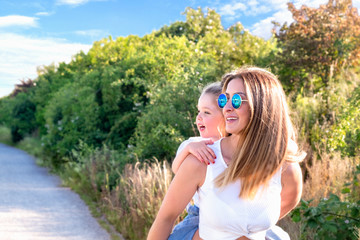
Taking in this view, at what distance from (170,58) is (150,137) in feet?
A: 11.6

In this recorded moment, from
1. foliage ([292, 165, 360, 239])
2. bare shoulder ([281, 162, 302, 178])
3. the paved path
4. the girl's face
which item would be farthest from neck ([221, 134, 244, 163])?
the paved path

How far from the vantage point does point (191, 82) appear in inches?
320

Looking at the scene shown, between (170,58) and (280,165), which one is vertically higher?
(170,58)

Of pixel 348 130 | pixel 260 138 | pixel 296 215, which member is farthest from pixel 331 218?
pixel 348 130

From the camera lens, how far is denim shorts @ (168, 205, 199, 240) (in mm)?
1969

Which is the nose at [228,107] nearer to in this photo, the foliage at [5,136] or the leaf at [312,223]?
the leaf at [312,223]

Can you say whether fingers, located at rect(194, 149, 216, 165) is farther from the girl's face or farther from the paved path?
the paved path

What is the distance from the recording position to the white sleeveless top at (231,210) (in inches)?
67.9

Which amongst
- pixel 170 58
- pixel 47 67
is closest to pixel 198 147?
pixel 170 58

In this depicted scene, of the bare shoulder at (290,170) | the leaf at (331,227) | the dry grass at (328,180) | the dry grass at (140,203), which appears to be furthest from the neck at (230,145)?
the dry grass at (140,203)

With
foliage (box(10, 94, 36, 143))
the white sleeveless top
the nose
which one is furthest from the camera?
foliage (box(10, 94, 36, 143))

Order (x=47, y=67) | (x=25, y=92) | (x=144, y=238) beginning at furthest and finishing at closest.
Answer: (x=25, y=92)
(x=47, y=67)
(x=144, y=238)

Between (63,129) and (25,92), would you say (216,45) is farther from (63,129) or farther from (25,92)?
(25,92)

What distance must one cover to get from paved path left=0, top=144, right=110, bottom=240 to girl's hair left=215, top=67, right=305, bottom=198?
4616 millimetres
